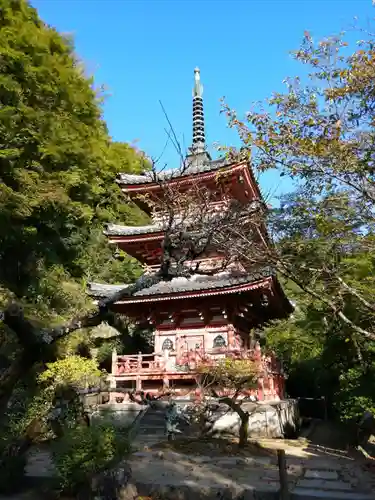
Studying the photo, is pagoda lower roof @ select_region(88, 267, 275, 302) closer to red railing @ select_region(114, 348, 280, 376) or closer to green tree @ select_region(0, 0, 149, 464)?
red railing @ select_region(114, 348, 280, 376)

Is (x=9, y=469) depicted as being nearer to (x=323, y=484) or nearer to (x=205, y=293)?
(x=323, y=484)

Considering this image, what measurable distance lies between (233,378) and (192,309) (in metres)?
4.98

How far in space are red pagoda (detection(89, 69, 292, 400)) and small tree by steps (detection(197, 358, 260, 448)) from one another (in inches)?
55.0

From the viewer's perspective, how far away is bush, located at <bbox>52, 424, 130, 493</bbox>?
6.58 meters

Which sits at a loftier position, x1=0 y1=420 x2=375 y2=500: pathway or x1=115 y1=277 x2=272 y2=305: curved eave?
x1=115 y1=277 x2=272 y2=305: curved eave

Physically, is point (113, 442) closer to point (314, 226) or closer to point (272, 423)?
point (314, 226)

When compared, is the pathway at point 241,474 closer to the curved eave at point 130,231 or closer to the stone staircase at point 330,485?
the stone staircase at point 330,485

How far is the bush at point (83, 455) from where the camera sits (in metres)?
6.58

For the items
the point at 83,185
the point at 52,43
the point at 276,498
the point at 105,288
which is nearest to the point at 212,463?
the point at 276,498

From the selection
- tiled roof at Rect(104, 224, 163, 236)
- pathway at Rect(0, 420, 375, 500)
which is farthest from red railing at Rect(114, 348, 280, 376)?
tiled roof at Rect(104, 224, 163, 236)

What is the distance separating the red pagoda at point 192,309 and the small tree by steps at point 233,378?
4.58 feet

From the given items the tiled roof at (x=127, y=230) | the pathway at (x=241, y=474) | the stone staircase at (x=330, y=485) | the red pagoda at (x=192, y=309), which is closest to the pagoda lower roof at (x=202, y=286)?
the red pagoda at (x=192, y=309)

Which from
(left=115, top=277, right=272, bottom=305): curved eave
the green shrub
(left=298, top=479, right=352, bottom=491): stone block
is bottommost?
(left=298, top=479, right=352, bottom=491): stone block

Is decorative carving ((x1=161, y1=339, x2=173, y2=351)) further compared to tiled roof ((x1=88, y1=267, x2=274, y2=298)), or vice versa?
decorative carving ((x1=161, y1=339, x2=173, y2=351))
